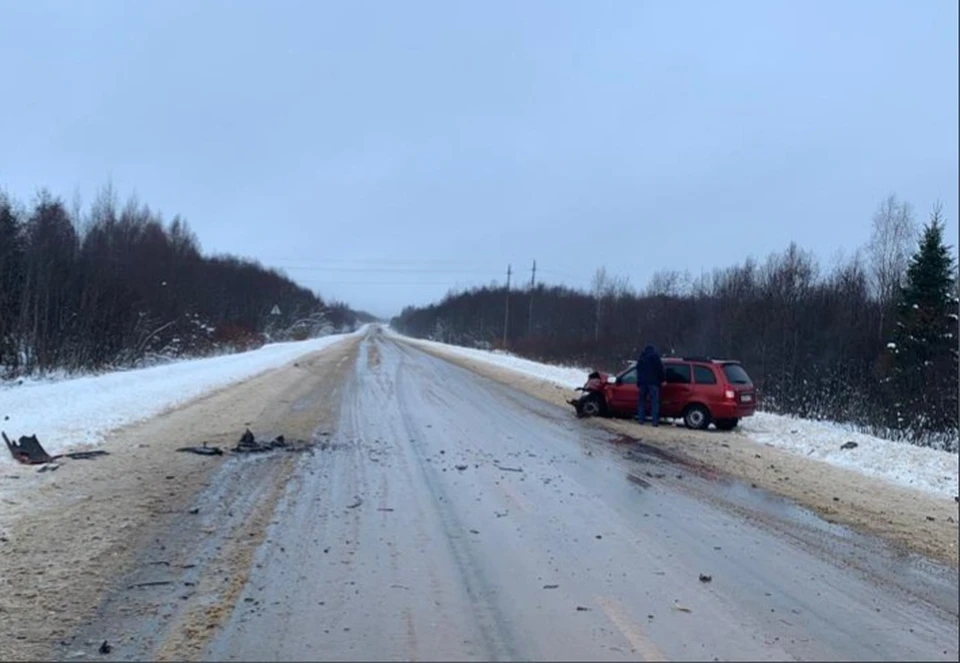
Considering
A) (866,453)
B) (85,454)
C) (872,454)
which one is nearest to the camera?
(85,454)

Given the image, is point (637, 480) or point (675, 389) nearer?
point (637, 480)

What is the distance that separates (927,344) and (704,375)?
4736 millimetres

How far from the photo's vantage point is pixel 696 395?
19.5 m

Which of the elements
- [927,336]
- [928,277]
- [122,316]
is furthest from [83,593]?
[122,316]

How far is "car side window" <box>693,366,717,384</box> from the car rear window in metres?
0.31

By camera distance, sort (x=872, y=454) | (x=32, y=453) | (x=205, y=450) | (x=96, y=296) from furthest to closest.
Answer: (x=96, y=296) → (x=872, y=454) → (x=205, y=450) → (x=32, y=453)

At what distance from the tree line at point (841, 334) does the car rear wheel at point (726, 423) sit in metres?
2.65

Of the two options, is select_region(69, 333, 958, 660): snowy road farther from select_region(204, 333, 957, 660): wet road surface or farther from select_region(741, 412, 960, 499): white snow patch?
select_region(741, 412, 960, 499): white snow patch

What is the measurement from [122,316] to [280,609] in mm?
32810

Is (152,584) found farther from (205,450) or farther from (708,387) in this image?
(708,387)

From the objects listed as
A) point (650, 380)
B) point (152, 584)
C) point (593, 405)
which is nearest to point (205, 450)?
point (152, 584)

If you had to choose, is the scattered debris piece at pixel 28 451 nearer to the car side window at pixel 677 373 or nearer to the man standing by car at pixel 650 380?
the man standing by car at pixel 650 380

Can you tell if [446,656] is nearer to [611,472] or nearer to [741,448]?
[611,472]

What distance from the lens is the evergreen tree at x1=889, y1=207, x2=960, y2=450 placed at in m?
15.9
